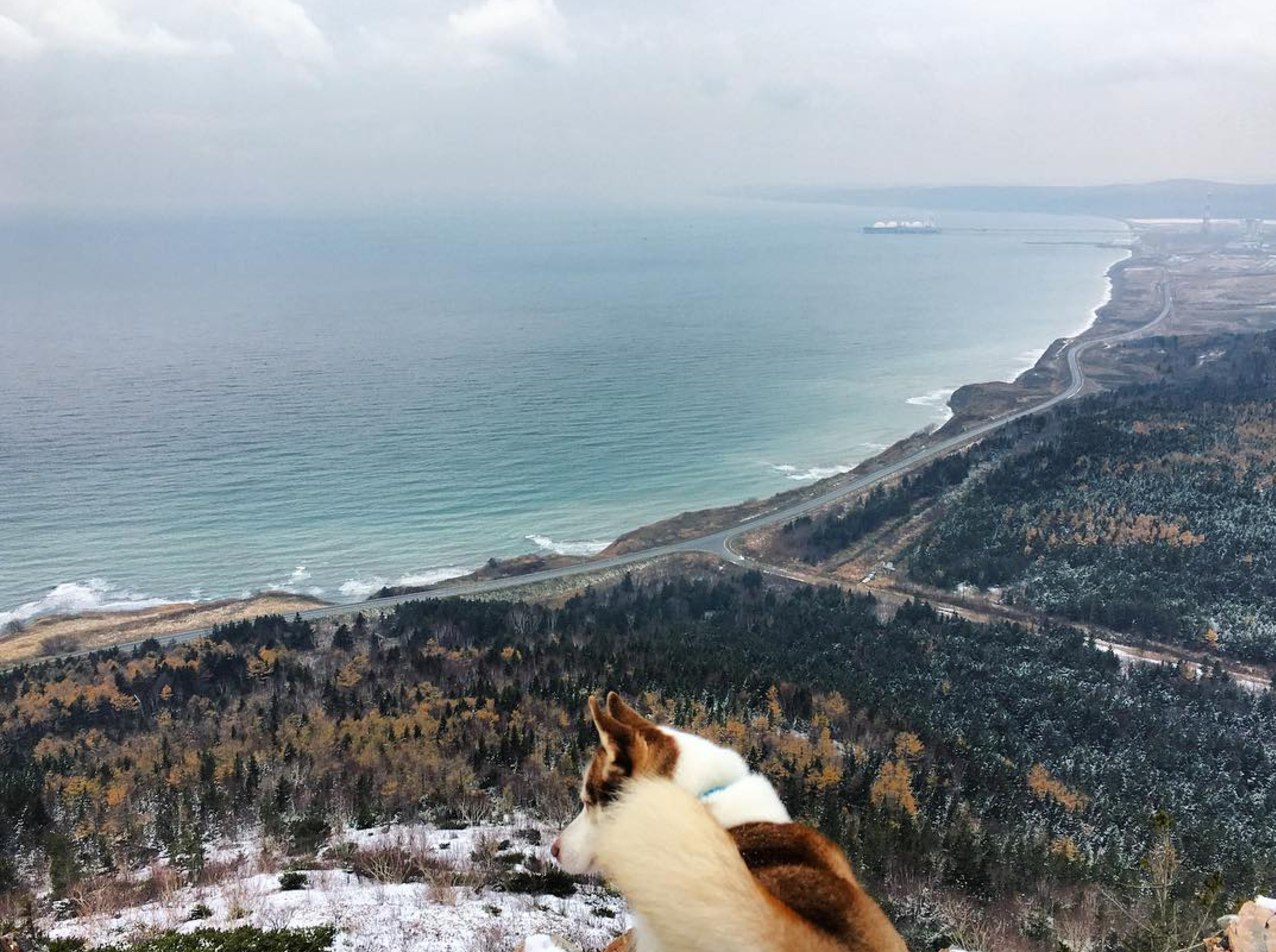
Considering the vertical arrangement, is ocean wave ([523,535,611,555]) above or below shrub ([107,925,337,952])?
below

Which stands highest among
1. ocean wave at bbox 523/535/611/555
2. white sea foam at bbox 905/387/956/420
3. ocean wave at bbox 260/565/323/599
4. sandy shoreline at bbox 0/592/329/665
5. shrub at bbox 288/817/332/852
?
white sea foam at bbox 905/387/956/420

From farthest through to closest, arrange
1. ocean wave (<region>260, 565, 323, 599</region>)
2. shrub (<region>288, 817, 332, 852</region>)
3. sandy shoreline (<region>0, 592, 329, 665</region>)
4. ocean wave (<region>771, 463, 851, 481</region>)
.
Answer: ocean wave (<region>771, 463, 851, 481</region>) → ocean wave (<region>260, 565, 323, 599</region>) → sandy shoreline (<region>0, 592, 329, 665</region>) → shrub (<region>288, 817, 332, 852</region>)

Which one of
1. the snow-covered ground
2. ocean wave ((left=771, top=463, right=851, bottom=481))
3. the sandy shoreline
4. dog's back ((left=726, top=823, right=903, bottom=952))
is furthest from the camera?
ocean wave ((left=771, top=463, right=851, bottom=481))

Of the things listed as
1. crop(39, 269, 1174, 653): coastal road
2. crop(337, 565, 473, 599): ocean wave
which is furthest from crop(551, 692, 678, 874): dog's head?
crop(337, 565, 473, 599): ocean wave

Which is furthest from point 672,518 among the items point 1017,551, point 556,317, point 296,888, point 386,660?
point 556,317

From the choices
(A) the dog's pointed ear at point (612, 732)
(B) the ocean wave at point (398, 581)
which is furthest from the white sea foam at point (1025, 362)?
(A) the dog's pointed ear at point (612, 732)

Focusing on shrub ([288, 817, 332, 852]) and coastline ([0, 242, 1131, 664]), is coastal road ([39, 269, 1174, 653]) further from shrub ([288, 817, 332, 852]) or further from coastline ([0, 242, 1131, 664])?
Answer: shrub ([288, 817, 332, 852])
